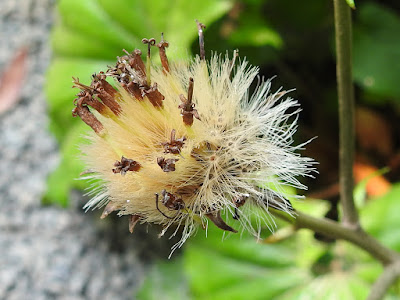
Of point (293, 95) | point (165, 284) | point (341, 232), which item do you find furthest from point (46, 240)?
point (341, 232)

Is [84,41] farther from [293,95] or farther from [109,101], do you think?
[109,101]

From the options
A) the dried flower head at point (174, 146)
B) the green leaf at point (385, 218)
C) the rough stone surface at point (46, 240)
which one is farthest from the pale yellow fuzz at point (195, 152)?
the rough stone surface at point (46, 240)

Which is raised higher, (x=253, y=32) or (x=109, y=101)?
(x=253, y=32)

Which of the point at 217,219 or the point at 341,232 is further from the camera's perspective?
the point at 341,232

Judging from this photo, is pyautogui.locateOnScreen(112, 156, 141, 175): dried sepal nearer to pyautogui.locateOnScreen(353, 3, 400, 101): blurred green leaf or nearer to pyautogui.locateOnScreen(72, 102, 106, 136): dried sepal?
pyautogui.locateOnScreen(72, 102, 106, 136): dried sepal

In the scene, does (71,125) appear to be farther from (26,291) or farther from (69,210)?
(26,291)

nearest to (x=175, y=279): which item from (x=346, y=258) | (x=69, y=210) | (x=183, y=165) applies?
(x=69, y=210)

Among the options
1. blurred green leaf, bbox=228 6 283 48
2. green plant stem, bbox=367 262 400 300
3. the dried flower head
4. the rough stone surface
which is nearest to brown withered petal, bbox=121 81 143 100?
the dried flower head
